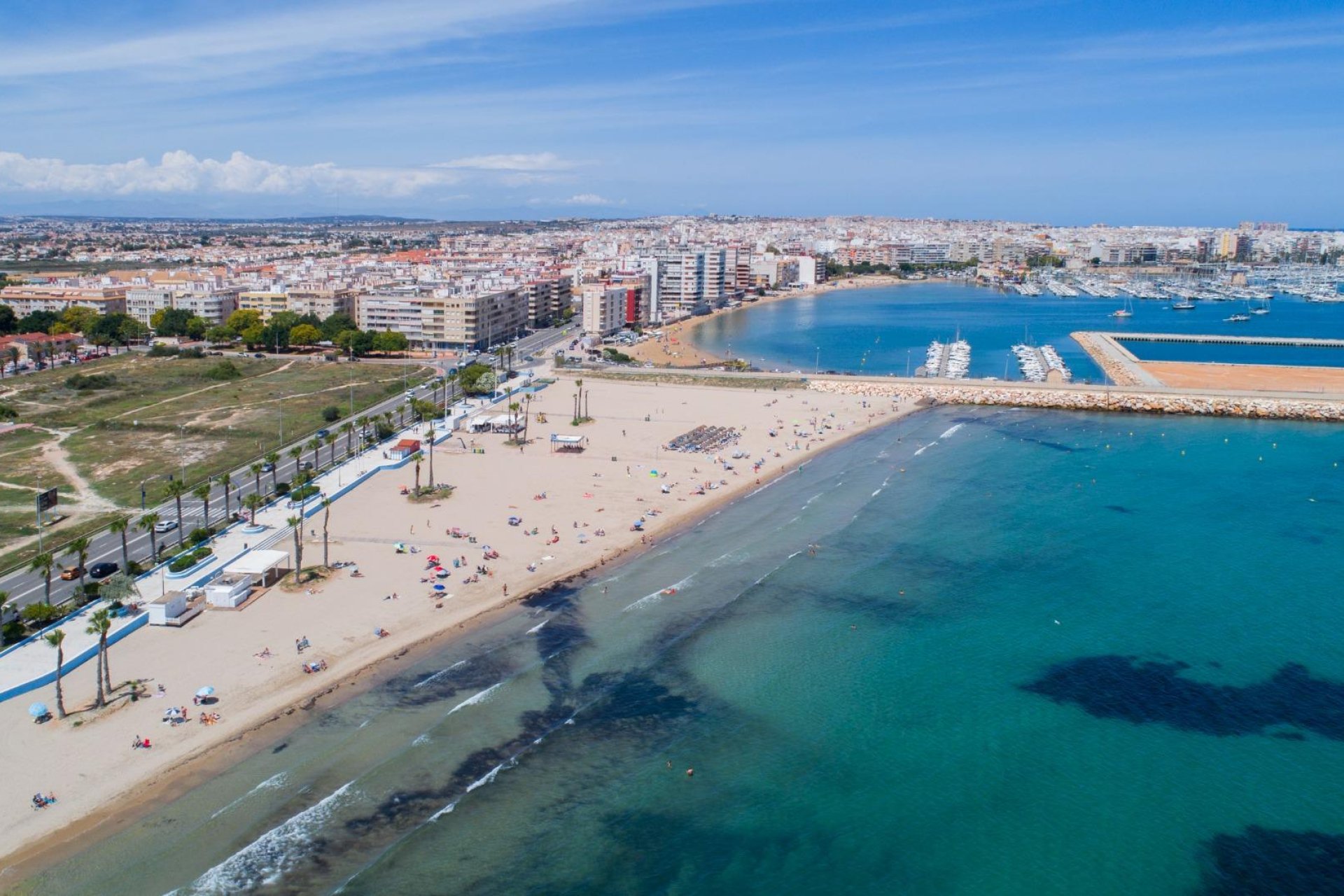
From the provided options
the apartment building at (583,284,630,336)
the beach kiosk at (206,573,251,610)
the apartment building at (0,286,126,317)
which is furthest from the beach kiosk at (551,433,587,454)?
the apartment building at (0,286,126,317)

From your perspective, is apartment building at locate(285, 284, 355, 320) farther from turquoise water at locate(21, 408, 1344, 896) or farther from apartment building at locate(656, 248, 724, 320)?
turquoise water at locate(21, 408, 1344, 896)

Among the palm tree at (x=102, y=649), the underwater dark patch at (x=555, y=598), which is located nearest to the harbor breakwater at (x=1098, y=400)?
the underwater dark patch at (x=555, y=598)

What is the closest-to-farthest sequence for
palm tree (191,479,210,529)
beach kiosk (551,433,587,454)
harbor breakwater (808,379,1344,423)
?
palm tree (191,479,210,529) < beach kiosk (551,433,587,454) < harbor breakwater (808,379,1344,423)

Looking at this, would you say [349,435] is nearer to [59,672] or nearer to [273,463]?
[273,463]

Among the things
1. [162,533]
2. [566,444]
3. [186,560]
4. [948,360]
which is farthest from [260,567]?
[948,360]

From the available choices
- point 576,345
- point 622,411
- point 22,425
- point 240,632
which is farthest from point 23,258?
point 240,632

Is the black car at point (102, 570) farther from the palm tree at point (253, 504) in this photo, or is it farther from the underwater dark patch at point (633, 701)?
the underwater dark patch at point (633, 701)

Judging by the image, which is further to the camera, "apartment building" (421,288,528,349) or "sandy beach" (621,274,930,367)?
"sandy beach" (621,274,930,367)
